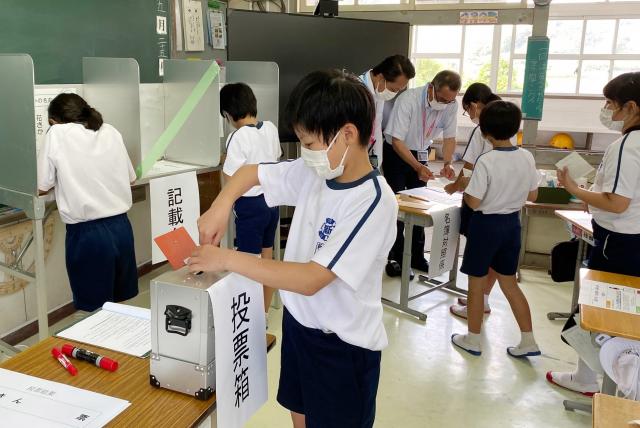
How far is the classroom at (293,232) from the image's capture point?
115 centimetres

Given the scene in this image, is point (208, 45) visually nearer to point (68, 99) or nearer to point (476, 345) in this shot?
point (68, 99)

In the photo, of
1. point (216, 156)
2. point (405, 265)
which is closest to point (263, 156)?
point (216, 156)

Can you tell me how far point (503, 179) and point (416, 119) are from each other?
4.59 ft

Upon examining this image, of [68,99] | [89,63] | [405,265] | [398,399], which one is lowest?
[398,399]

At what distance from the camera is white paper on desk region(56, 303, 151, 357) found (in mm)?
1314

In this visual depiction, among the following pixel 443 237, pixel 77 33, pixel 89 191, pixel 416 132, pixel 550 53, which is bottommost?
pixel 443 237

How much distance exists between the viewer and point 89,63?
3.04 metres

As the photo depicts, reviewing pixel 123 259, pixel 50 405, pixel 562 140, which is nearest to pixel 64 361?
pixel 50 405

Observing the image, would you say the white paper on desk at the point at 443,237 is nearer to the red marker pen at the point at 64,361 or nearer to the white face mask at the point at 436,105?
the white face mask at the point at 436,105

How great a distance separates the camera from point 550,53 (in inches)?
396

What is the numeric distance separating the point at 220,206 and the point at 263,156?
158 cm

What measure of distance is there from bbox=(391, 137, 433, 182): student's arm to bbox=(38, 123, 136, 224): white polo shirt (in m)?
2.10

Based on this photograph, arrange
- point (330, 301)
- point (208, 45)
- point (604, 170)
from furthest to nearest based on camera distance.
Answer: point (208, 45) → point (604, 170) → point (330, 301)

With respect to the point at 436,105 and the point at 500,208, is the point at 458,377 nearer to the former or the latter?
the point at 500,208
